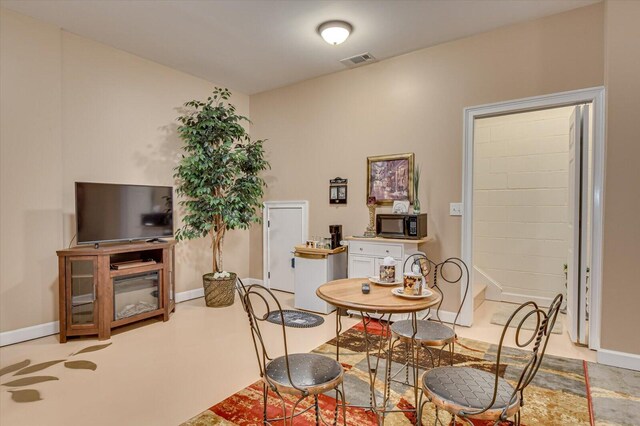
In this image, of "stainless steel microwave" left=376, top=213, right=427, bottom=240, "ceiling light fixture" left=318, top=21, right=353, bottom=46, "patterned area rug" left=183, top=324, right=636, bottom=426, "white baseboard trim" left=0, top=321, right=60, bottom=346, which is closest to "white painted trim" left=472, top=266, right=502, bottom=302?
"stainless steel microwave" left=376, top=213, right=427, bottom=240

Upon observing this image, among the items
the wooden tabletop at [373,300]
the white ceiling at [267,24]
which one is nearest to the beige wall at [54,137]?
the white ceiling at [267,24]

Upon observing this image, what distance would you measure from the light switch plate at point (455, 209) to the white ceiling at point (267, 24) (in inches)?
69.9

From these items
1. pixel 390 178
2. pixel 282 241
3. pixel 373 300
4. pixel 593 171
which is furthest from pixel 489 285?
pixel 373 300

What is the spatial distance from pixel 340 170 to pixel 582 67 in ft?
8.75

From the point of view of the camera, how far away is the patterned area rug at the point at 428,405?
204 centimetres

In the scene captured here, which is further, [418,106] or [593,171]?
[418,106]

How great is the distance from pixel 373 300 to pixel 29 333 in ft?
11.4

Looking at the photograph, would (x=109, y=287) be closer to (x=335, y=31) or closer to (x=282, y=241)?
(x=282, y=241)

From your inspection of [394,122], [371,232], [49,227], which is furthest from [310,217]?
[49,227]

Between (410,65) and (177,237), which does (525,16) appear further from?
(177,237)

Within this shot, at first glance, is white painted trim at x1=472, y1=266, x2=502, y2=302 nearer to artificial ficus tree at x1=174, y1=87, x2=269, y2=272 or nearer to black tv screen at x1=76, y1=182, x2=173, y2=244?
artificial ficus tree at x1=174, y1=87, x2=269, y2=272

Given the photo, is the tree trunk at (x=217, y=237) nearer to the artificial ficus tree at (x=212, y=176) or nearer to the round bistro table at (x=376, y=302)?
the artificial ficus tree at (x=212, y=176)

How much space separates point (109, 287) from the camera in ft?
10.9

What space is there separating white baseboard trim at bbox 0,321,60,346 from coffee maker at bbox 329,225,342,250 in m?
3.04
